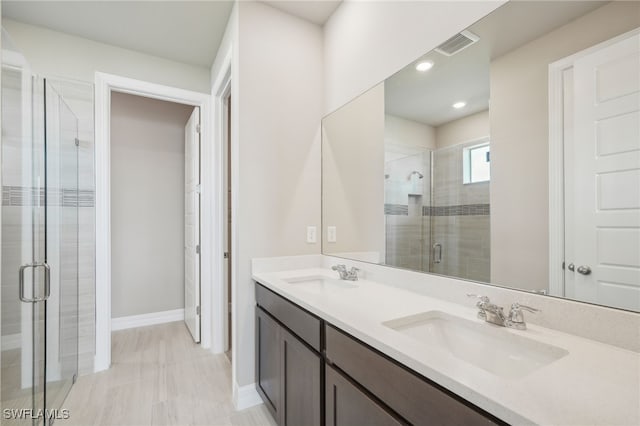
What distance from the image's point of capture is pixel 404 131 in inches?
61.6

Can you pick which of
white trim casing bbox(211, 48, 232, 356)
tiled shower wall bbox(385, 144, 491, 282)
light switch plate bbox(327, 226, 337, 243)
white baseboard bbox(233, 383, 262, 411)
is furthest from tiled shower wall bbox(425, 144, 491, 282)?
white trim casing bbox(211, 48, 232, 356)

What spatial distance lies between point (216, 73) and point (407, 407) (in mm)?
2793

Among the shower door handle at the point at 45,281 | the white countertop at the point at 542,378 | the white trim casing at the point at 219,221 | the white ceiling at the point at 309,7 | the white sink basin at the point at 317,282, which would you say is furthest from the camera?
A: the white trim casing at the point at 219,221

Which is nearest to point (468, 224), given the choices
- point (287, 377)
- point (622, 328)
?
point (622, 328)

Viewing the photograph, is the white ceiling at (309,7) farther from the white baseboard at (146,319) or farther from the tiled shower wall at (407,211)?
the white baseboard at (146,319)

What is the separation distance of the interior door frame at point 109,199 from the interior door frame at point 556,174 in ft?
7.74

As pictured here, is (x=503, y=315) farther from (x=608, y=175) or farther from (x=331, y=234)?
(x=331, y=234)

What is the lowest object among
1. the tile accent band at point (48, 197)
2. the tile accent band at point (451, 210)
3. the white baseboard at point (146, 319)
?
the white baseboard at point (146, 319)

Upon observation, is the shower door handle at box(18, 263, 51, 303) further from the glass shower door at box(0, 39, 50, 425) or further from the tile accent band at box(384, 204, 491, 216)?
the tile accent band at box(384, 204, 491, 216)

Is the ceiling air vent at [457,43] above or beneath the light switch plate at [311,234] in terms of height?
above

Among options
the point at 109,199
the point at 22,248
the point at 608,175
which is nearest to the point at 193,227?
the point at 109,199

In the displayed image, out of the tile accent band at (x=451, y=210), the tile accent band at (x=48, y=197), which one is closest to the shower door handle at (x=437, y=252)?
the tile accent band at (x=451, y=210)

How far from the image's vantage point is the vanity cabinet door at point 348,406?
2.85 ft

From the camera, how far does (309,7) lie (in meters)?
2.05
